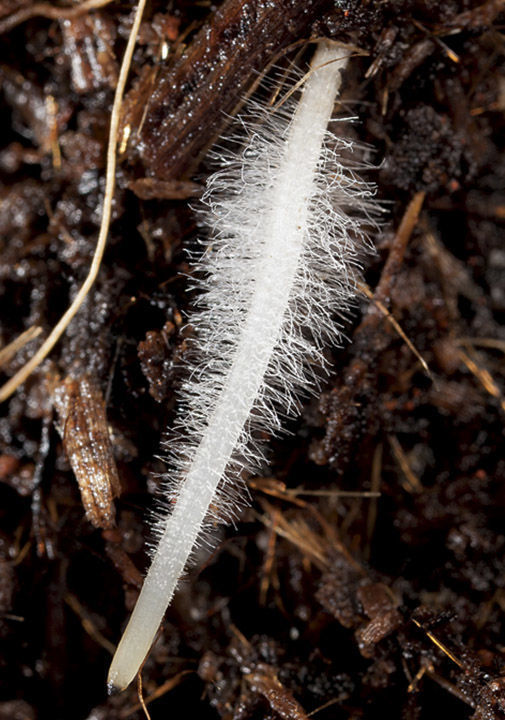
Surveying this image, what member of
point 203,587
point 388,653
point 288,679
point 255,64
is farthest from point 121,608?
point 255,64

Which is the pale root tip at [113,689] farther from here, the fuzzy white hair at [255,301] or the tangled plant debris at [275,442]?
the tangled plant debris at [275,442]

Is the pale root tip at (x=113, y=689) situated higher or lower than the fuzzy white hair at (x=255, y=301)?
lower

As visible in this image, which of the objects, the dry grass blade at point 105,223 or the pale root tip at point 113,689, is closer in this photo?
the pale root tip at point 113,689

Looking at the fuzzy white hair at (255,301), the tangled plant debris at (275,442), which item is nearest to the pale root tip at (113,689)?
the fuzzy white hair at (255,301)

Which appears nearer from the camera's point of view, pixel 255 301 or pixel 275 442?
pixel 255 301

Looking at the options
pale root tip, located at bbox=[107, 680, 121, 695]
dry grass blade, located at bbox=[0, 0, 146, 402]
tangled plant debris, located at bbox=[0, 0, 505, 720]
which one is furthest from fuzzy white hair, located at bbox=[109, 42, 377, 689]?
dry grass blade, located at bbox=[0, 0, 146, 402]

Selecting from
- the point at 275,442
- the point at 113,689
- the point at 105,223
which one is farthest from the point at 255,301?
the point at 113,689

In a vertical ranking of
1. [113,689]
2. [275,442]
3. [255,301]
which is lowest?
[113,689]

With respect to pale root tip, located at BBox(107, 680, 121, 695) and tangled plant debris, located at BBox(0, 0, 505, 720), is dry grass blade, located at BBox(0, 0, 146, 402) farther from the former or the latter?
pale root tip, located at BBox(107, 680, 121, 695)

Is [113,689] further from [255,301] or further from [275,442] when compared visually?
[255,301]

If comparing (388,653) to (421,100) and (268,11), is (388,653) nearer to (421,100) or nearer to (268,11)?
(421,100)
